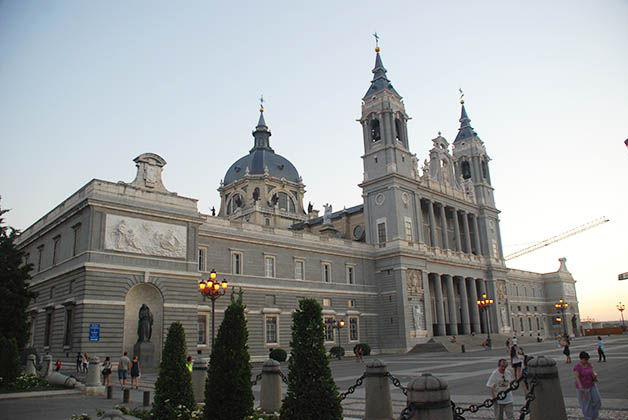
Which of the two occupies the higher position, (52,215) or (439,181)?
(439,181)

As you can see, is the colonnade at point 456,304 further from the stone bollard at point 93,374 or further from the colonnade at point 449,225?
the stone bollard at point 93,374

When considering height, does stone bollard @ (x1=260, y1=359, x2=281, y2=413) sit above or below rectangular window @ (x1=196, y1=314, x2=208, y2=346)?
below

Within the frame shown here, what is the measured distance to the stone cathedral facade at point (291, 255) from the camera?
30.7 metres

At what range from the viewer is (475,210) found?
216 ft

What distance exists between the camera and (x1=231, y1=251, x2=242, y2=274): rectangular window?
38909 mm

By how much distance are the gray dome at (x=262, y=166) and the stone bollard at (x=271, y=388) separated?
66.9 metres

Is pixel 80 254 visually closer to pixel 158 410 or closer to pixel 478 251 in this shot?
pixel 158 410

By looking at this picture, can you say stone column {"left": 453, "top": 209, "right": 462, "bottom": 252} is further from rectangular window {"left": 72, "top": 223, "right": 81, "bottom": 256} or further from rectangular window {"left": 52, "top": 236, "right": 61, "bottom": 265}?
rectangular window {"left": 52, "top": 236, "right": 61, "bottom": 265}

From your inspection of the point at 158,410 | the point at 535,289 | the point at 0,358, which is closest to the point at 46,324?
the point at 0,358

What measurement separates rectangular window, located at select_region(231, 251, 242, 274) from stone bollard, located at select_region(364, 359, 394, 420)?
2792 cm

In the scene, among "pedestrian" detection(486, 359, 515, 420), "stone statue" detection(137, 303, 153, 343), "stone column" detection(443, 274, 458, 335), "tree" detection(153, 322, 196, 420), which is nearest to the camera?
"pedestrian" detection(486, 359, 515, 420)

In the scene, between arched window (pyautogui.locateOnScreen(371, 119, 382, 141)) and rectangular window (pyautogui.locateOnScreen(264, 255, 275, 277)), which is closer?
rectangular window (pyautogui.locateOnScreen(264, 255, 275, 277))

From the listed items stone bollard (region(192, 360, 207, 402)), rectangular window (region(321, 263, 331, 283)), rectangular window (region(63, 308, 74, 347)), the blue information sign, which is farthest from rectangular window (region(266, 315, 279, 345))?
stone bollard (region(192, 360, 207, 402))

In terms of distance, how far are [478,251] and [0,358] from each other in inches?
2175
